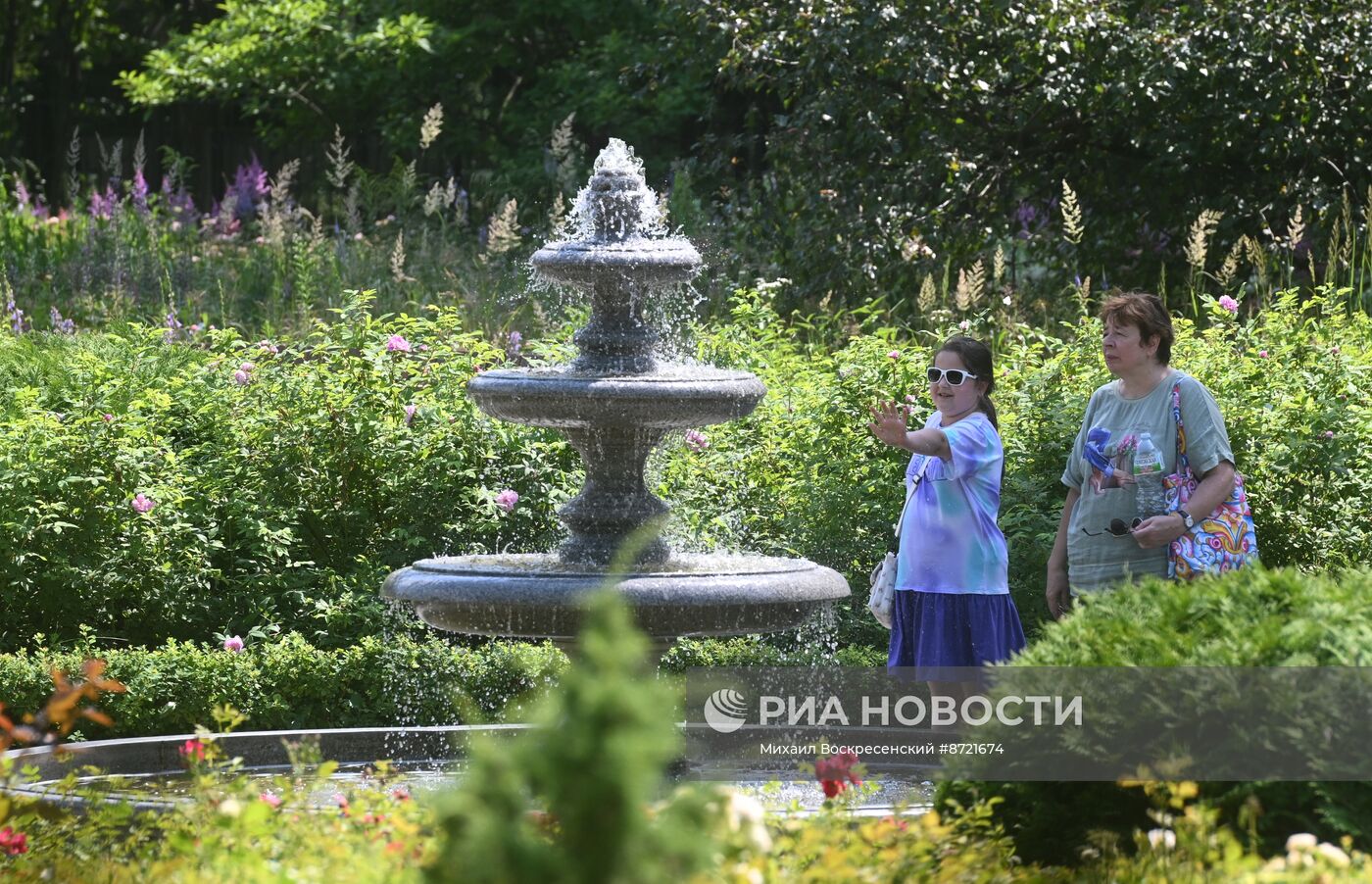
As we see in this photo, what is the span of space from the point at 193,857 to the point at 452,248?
10.2m

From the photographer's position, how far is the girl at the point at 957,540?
5941 mm

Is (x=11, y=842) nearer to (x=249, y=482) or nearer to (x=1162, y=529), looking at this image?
(x=1162, y=529)

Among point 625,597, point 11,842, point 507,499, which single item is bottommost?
point 11,842

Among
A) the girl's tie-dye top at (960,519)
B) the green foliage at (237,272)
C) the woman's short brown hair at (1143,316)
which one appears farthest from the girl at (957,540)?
the green foliage at (237,272)

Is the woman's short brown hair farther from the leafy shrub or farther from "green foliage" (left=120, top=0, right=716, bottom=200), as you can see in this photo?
"green foliage" (left=120, top=0, right=716, bottom=200)

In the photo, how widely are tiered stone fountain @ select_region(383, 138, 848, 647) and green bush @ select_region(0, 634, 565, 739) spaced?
988 mm

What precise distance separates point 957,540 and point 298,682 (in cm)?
271

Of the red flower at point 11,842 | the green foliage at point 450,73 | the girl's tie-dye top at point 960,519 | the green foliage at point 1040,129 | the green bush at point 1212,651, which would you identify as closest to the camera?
the green bush at point 1212,651

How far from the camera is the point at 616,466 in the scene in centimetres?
612

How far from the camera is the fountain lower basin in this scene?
215 inches

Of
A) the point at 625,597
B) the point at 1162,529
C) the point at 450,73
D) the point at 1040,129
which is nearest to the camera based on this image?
the point at 625,597

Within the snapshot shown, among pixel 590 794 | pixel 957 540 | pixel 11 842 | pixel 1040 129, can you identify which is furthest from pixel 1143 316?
pixel 1040 129

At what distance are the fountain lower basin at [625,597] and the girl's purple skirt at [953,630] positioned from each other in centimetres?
32

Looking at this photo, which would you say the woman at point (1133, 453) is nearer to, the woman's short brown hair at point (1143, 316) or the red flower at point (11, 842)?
the woman's short brown hair at point (1143, 316)
